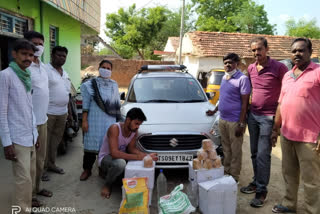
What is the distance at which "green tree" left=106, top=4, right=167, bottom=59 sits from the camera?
1257 inches

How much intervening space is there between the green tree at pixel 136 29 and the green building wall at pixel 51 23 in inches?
802

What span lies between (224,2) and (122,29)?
13.9m

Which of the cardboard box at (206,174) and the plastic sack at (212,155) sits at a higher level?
the plastic sack at (212,155)

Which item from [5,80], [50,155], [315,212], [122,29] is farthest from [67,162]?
[122,29]

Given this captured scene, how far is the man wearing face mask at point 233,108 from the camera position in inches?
149

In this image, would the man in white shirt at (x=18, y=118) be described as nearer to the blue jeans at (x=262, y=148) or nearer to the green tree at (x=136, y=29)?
the blue jeans at (x=262, y=148)

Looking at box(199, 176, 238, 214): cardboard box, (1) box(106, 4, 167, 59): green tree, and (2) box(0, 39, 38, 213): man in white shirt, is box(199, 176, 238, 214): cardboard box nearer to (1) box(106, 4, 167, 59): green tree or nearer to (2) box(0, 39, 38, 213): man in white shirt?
(2) box(0, 39, 38, 213): man in white shirt

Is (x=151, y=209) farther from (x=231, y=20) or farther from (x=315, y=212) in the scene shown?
(x=231, y=20)

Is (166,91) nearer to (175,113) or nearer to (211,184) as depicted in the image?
(175,113)

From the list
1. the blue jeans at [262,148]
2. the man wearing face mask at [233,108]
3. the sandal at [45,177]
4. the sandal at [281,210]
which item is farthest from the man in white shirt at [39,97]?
the sandal at [281,210]

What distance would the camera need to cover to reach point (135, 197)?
2979mm

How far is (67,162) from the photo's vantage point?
516 cm

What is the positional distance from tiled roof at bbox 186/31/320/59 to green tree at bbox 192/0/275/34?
14.8 m

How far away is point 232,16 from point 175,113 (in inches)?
1300
